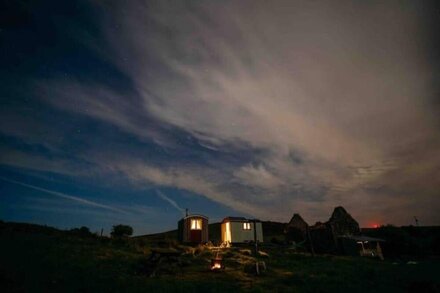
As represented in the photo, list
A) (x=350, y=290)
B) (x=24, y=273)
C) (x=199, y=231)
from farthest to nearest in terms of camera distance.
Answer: (x=199, y=231)
(x=350, y=290)
(x=24, y=273)

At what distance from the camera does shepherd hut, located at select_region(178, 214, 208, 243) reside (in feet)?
141

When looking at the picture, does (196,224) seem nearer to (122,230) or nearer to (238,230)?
(238,230)

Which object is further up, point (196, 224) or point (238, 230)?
point (196, 224)

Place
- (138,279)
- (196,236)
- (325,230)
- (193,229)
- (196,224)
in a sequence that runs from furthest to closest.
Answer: (325,230) < (196,224) < (193,229) < (196,236) < (138,279)

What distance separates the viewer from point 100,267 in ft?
60.4

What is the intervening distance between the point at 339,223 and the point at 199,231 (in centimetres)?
3461

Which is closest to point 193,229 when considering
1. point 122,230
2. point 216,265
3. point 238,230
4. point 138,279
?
point 238,230

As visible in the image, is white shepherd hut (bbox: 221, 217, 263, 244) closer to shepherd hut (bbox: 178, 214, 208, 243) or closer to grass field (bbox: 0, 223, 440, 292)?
shepherd hut (bbox: 178, 214, 208, 243)

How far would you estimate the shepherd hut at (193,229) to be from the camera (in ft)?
141

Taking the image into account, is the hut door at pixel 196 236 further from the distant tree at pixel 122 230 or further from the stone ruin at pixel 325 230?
the stone ruin at pixel 325 230

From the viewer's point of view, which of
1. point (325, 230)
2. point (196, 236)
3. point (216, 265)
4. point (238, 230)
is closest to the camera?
point (216, 265)

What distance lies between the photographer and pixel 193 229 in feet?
143

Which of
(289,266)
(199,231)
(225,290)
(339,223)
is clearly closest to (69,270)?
(225,290)

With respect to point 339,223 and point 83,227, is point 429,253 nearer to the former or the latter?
point 339,223
